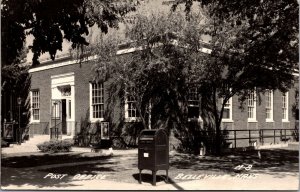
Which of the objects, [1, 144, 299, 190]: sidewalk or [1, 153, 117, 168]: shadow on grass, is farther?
[1, 153, 117, 168]: shadow on grass

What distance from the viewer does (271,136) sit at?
25672 mm

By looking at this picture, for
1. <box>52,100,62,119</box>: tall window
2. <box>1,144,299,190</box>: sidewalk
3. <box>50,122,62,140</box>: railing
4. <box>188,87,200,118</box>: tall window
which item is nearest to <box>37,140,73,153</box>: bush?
<box>1,144,299,190</box>: sidewalk

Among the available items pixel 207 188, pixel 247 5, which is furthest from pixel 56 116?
pixel 207 188

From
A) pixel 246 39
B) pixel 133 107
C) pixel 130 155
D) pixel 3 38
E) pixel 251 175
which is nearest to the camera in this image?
pixel 3 38

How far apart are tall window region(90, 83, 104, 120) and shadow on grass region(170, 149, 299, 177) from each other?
6.40m

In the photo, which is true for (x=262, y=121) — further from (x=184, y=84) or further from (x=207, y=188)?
(x=207, y=188)

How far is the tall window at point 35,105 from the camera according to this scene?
2800 centimetres

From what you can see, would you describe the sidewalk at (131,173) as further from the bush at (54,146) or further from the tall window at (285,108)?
the tall window at (285,108)

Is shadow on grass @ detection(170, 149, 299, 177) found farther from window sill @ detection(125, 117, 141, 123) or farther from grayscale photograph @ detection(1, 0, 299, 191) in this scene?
window sill @ detection(125, 117, 141, 123)

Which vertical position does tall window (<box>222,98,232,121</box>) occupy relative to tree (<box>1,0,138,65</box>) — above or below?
below

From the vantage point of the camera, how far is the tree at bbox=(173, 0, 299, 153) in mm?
14852

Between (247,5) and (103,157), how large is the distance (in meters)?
8.18

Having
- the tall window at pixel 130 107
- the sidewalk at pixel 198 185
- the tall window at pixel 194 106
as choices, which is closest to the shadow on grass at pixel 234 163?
the sidewalk at pixel 198 185

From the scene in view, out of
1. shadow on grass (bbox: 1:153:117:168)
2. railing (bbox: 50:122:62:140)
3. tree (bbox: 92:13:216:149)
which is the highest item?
tree (bbox: 92:13:216:149)
